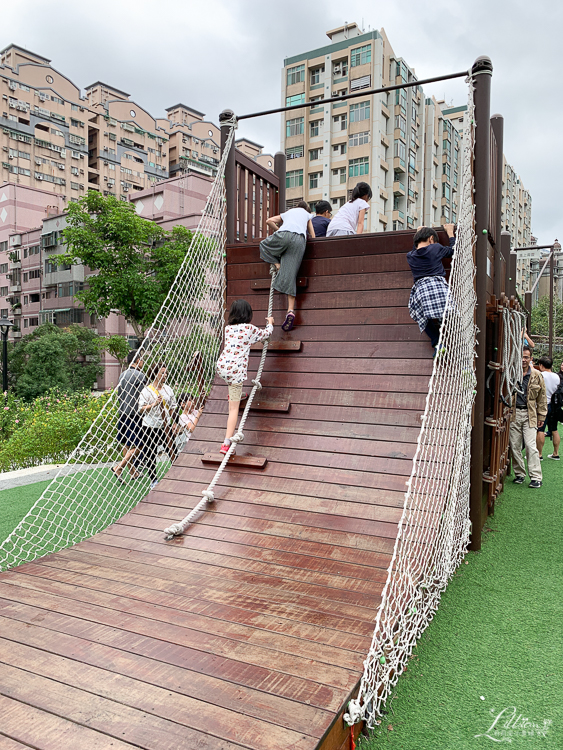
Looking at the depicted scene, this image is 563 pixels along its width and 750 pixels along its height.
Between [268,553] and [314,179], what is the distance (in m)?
31.8

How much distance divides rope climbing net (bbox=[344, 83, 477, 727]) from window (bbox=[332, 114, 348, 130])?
2941cm

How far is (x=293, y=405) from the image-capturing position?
362 cm

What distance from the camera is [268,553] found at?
8.79 feet

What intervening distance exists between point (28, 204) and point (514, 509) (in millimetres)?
36400

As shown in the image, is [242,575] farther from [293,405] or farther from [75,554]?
[293,405]

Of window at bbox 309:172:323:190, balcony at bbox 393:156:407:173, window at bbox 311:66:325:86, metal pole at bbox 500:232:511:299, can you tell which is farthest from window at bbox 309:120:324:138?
metal pole at bbox 500:232:511:299

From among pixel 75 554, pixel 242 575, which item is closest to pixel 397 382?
pixel 242 575

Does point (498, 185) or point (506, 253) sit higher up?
point (498, 185)

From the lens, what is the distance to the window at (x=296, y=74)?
32.3 meters

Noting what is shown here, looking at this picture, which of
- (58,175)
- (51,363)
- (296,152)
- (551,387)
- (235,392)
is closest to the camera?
(235,392)

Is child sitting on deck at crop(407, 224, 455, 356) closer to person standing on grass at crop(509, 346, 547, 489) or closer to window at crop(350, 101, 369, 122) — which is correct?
person standing on grass at crop(509, 346, 547, 489)

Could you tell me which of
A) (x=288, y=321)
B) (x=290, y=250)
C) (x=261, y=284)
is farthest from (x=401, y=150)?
(x=288, y=321)

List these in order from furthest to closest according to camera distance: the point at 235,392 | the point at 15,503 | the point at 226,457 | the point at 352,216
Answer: the point at 352,216 → the point at 15,503 → the point at 235,392 → the point at 226,457

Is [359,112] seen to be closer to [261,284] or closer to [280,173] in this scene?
[280,173]
